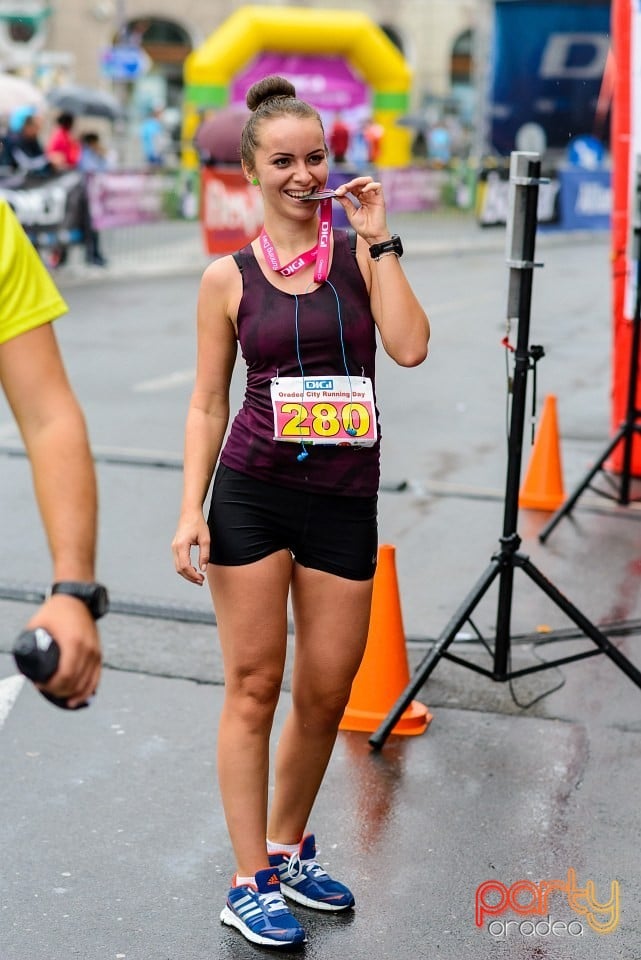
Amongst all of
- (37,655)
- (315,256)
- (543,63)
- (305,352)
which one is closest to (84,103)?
(543,63)

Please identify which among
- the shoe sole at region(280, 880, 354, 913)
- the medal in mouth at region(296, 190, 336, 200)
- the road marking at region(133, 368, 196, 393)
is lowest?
the road marking at region(133, 368, 196, 393)

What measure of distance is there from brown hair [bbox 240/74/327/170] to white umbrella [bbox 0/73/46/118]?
64.6 feet

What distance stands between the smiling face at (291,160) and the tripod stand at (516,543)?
137 cm

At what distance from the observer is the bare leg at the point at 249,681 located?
11.3 ft

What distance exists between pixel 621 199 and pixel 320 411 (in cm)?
524

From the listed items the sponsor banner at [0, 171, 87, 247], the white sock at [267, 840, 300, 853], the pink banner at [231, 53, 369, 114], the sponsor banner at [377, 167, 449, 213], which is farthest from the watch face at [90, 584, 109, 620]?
the pink banner at [231, 53, 369, 114]

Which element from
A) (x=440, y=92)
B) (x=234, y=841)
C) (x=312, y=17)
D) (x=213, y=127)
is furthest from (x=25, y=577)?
(x=440, y=92)

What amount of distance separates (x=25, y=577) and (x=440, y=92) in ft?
179

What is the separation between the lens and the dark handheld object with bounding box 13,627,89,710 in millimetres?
2143

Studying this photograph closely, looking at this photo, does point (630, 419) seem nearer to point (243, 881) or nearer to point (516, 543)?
point (516, 543)

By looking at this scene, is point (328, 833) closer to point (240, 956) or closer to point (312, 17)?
point (240, 956)

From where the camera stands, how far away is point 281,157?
3357mm

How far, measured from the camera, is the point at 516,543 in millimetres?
4840

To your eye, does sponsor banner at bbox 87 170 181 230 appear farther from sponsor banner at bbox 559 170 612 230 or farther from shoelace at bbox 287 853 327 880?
shoelace at bbox 287 853 327 880
